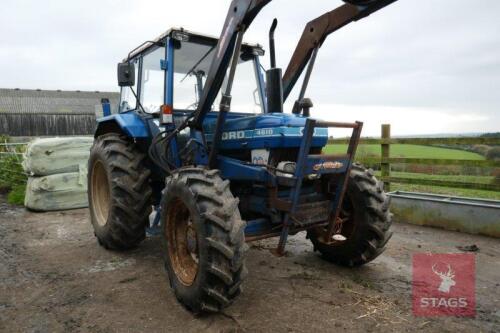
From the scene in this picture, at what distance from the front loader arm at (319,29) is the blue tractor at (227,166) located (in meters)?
0.01

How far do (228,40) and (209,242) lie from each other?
1.70 metres

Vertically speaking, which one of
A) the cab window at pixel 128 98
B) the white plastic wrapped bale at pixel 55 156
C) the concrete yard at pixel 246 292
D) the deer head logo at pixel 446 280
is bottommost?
the concrete yard at pixel 246 292

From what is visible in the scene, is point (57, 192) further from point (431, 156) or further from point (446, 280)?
point (431, 156)

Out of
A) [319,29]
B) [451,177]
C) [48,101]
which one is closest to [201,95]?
[319,29]

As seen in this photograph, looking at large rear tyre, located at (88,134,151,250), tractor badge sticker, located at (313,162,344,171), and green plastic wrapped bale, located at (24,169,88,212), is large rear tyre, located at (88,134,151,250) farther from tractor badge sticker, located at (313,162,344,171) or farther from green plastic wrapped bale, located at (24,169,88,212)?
green plastic wrapped bale, located at (24,169,88,212)

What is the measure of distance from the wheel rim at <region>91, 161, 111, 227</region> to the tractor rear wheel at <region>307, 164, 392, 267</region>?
2827 mm

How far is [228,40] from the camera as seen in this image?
324 centimetres

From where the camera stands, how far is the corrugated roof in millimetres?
31047

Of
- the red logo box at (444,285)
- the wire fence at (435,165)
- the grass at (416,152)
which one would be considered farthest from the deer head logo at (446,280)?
the grass at (416,152)

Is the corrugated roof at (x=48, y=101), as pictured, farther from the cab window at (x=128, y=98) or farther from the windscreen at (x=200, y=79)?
the windscreen at (x=200, y=79)

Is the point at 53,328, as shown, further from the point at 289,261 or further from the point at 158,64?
the point at 158,64

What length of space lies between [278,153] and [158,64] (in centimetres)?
184

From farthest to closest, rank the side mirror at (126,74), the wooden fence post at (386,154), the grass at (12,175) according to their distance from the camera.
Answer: the grass at (12,175) → the wooden fence post at (386,154) → the side mirror at (126,74)

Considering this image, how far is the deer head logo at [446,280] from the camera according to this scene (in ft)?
11.3
